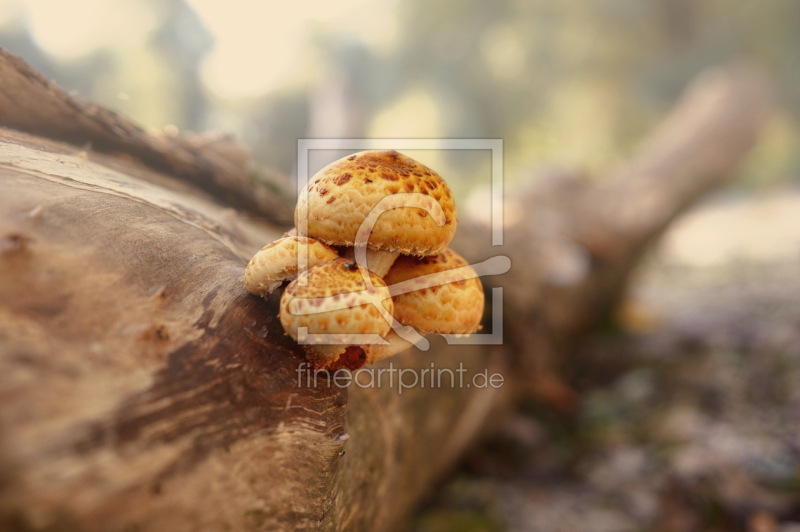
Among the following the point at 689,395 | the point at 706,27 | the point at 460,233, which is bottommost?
the point at 689,395

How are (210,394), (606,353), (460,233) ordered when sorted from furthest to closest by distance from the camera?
(606,353) < (460,233) < (210,394)

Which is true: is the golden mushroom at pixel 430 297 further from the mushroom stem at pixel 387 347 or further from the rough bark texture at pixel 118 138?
the rough bark texture at pixel 118 138

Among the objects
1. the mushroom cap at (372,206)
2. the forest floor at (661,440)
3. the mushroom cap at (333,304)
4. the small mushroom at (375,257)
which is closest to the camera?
the mushroom cap at (333,304)

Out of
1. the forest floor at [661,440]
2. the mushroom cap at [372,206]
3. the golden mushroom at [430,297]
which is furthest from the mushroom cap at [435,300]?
the forest floor at [661,440]

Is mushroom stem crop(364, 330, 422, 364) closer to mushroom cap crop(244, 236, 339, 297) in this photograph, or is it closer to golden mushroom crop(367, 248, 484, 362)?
golden mushroom crop(367, 248, 484, 362)

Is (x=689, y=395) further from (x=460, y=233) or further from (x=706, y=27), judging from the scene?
(x=706, y=27)

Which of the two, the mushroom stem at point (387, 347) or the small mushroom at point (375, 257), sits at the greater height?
the small mushroom at point (375, 257)

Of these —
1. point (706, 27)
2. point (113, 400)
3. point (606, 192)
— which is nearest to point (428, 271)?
point (113, 400)
